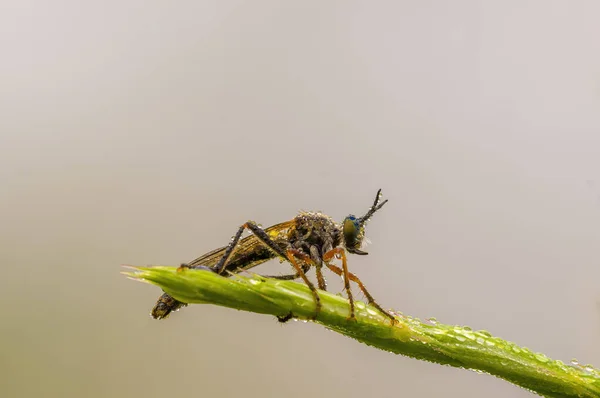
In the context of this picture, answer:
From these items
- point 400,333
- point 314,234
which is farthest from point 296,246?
point 400,333

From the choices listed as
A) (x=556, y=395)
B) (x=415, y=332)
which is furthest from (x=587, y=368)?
(x=415, y=332)

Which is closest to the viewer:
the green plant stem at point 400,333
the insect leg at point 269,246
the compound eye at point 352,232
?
the green plant stem at point 400,333

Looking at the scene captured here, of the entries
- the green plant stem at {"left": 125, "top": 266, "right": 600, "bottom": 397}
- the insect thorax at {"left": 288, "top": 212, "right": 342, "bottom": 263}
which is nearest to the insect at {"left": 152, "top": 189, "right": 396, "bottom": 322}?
the insect thorax at {"left": 288, "top": 212, "right": 342, "bottom": 263}

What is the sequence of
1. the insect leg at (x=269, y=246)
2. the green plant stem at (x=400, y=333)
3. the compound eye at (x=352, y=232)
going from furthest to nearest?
the compound eye at (x=352, y=232)
the insect leg at (x=269, y=246)
the green plant stem at (x=400, y=333)

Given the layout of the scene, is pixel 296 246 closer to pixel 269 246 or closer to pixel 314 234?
pixel 314 234

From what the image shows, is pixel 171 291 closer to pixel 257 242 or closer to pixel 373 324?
pixel 373 324

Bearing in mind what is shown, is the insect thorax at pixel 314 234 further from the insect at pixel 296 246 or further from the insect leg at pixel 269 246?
the insect leg at pixel 269 246

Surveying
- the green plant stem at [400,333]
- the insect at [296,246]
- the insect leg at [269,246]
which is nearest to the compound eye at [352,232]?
the insect at [296,246]
